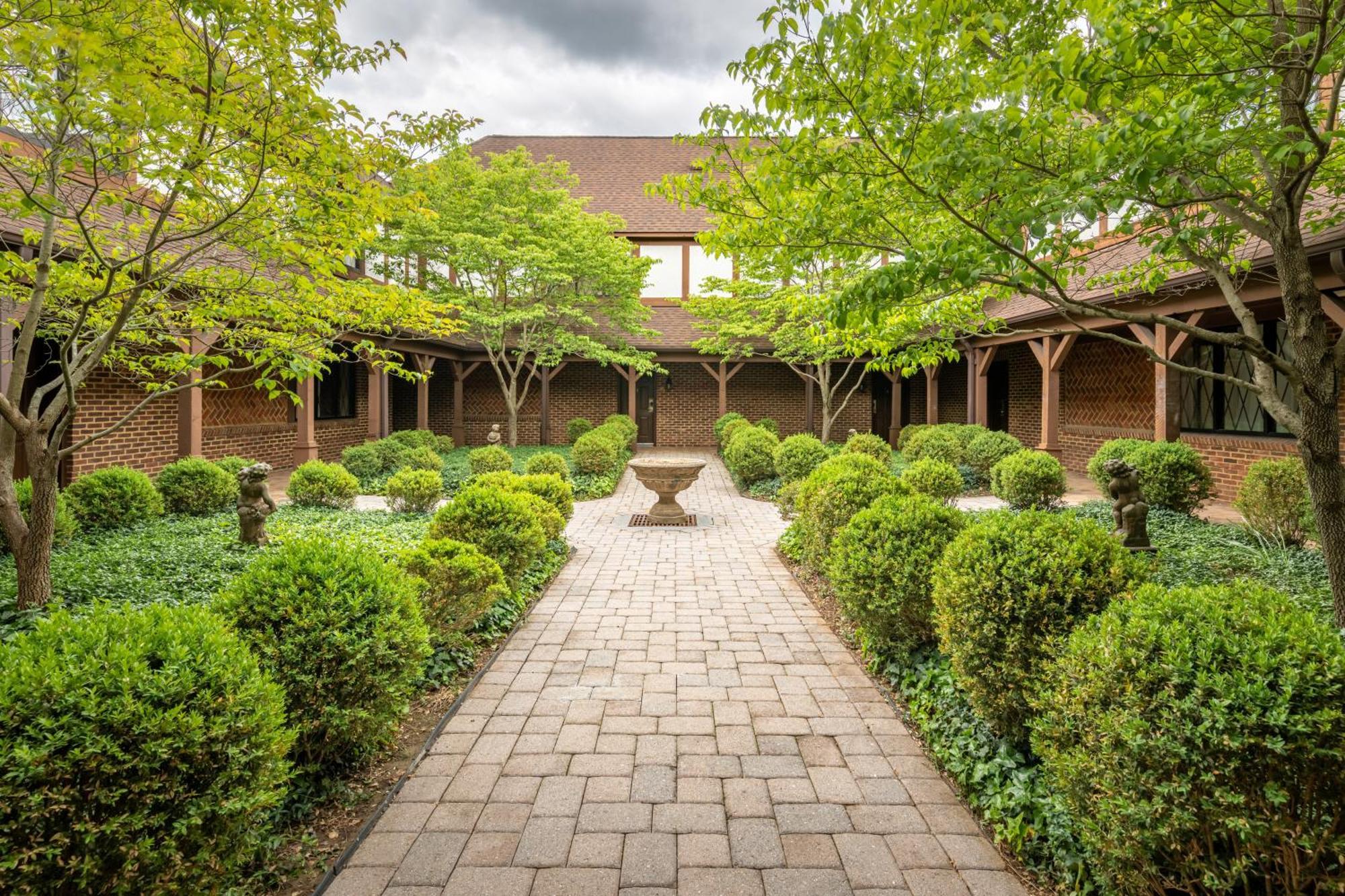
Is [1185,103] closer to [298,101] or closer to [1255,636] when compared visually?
[1255,636]

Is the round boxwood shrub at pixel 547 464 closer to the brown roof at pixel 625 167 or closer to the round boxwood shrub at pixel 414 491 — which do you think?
the round boxwood shrub at pixel 414 491

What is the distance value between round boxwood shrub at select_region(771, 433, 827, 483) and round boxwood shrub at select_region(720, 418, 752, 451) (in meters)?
2.78

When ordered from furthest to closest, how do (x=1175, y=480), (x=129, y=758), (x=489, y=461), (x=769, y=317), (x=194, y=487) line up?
(x=769, y=317), (x=489, y=461), (x=1175, y=480), (x=194, y=487), (x=129, y=758)

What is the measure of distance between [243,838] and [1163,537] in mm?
7415

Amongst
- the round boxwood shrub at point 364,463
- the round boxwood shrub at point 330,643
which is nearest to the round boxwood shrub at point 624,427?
the round boxwood shrub at point 364,463

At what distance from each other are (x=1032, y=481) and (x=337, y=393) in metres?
13.8

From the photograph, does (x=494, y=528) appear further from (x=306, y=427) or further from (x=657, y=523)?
(x=306, y=427)

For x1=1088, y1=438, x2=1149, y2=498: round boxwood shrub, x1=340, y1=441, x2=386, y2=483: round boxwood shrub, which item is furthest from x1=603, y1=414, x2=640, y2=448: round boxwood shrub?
x1=1088, y1=438, x2=1149, y2=498: round boxwood shrub

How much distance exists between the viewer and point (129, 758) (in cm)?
167

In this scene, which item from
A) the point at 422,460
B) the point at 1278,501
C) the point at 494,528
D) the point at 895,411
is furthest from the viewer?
the point at 895,411

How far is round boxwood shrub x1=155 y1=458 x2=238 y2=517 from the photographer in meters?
7.11

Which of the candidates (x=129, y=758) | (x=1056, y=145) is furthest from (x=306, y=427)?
(x=1056, y=145)

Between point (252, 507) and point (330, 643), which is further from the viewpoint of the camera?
point (252, 507)

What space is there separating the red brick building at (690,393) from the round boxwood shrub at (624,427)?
1.22 m
